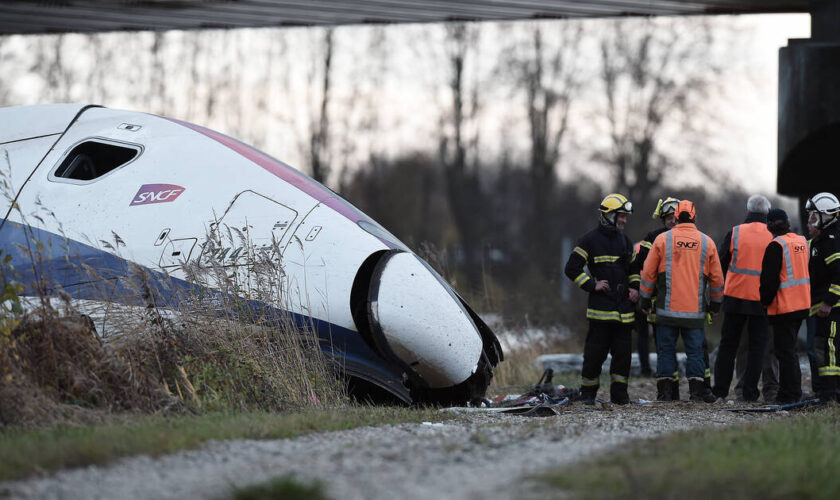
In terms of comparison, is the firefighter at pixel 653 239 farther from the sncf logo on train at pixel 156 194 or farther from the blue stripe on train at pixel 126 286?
the sncf logo on train at pixel 156 194

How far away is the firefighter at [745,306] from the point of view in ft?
35.4

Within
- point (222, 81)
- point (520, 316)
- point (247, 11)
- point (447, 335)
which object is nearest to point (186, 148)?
point (447, 335)

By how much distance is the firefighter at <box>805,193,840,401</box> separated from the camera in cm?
984

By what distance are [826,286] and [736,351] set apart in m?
1.15

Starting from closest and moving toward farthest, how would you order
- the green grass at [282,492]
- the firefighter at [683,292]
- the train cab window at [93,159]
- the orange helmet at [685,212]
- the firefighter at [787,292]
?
the green grass at [282,492] → the train cab window at [93,159] → the firefighter at [787,292] → the firefighter at [683,292] → the orange helmet at [685,212]

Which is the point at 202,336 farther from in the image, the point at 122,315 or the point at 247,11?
the point at 247,11

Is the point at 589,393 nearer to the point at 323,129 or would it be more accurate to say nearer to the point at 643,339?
the point at 643,339

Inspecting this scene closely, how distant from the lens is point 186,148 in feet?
30.7

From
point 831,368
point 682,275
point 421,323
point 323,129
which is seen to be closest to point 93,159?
point 421,323

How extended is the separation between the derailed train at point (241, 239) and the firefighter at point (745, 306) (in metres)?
2.91

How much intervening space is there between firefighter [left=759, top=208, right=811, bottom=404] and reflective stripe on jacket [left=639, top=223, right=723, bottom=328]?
1.64ft

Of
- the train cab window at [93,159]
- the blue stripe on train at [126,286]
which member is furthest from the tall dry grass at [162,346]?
the train cab window at [93,159]

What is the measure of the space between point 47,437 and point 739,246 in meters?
7.60

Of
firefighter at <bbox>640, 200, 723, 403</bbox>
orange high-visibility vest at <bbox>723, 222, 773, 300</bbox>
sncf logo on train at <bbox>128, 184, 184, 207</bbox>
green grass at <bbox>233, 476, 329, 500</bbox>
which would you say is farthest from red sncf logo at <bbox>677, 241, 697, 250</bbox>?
green grass at <bbox>233, 476, 329, 500</bbox>
